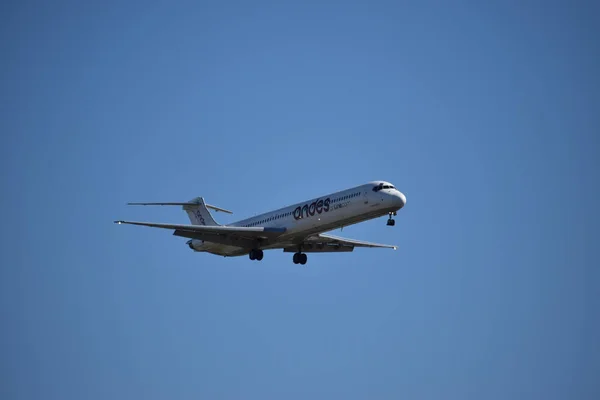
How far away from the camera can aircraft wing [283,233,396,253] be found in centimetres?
6281

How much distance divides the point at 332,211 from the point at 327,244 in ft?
27.4

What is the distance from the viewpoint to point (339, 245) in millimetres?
64438

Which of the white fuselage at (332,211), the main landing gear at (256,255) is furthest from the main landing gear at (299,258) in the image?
the main landing gear at (256,255)

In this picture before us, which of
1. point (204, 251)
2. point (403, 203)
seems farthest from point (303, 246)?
point (403, 203)

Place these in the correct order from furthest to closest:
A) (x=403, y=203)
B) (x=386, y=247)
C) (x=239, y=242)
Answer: (x=386, y=247) → (x=239, y=242) → (x=403, y=203)

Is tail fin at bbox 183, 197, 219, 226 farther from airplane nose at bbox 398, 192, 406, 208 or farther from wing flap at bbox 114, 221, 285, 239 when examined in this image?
airplane nose at bbox 398, 192, 406, 208

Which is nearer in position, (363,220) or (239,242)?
(363,220)

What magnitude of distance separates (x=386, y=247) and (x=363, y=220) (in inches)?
438

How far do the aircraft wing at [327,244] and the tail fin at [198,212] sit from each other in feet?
24.4

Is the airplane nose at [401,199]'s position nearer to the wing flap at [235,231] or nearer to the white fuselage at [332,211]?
the white fuselage at [332,211]

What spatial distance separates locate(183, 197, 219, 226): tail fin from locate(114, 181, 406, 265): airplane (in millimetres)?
653

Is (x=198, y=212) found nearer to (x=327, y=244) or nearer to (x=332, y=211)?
(x=327, y=244)

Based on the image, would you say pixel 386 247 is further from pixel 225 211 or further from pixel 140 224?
pixel 140 224

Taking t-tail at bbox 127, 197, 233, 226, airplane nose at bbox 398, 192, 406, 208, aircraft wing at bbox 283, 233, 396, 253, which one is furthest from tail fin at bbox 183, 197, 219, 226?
airplane nose at bbox 398, 192, 406, 208
